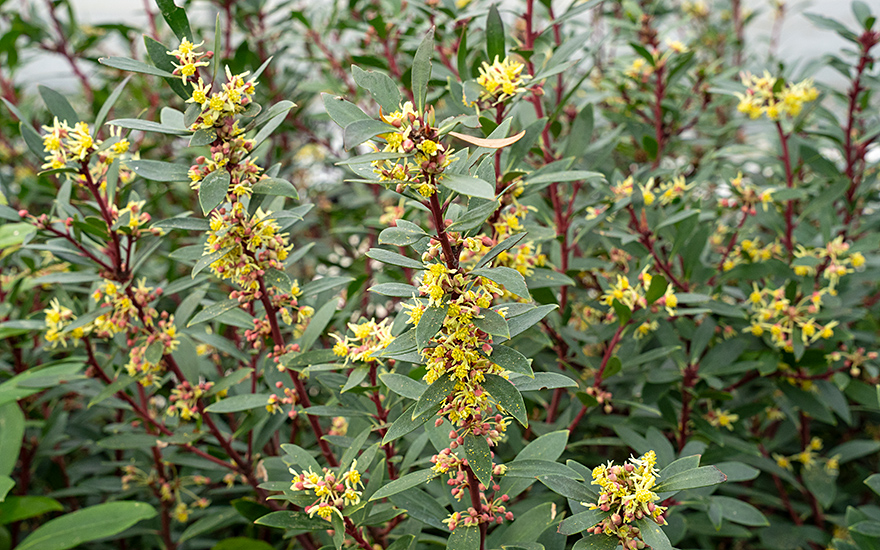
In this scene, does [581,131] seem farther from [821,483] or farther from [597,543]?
[821,483]

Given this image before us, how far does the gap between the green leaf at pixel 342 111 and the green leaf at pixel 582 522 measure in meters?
0.53

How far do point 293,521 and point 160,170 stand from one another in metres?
0.53

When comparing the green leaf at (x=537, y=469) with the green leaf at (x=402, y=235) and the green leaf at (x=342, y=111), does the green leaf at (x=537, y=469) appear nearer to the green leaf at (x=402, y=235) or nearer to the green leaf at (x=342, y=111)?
the green leaf at (x=402, y=235)

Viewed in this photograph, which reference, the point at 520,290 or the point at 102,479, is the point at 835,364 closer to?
the point at 520,290

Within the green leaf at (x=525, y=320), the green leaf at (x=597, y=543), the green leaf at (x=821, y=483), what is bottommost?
the green leaf at (x=821, y=483)

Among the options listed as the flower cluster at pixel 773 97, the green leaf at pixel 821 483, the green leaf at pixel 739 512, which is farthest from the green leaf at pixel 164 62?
the green leaf at pixel 821 483

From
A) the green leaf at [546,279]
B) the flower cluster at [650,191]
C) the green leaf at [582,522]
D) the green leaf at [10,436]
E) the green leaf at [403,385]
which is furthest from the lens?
the flower cluster at [650,191]

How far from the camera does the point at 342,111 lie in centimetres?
Answer: 73

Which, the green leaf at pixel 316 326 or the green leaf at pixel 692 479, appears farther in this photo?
the green leaf at pixel 316 326

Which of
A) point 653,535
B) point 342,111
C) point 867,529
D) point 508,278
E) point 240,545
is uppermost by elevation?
point 342,111

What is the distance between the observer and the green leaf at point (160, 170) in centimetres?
88

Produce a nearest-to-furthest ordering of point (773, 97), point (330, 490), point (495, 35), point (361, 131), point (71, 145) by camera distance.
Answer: point (361, 131) → point (330, 490) → point (71, 145) → point (495, 35) → point (773, 97)

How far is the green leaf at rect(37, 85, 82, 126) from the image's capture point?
1080mm

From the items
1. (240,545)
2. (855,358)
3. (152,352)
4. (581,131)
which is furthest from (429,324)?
(855,358)
